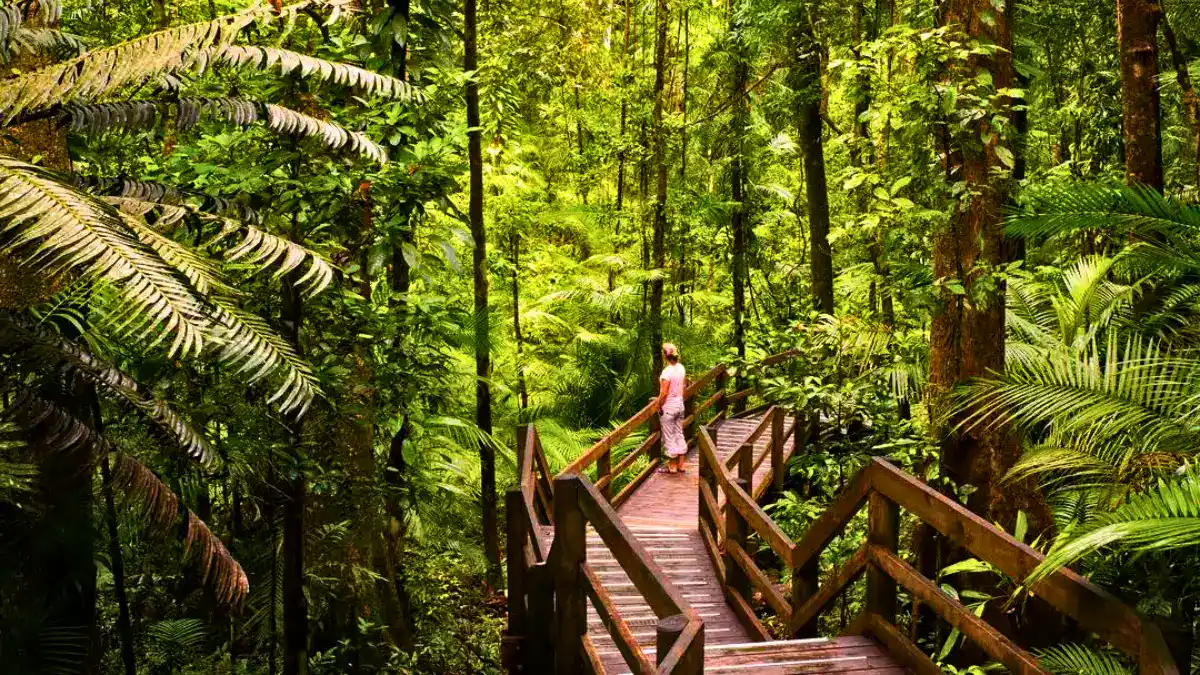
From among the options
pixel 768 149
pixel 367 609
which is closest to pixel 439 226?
pixel 367 609

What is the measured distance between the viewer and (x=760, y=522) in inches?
238

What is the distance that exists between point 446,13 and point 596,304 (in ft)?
30.3

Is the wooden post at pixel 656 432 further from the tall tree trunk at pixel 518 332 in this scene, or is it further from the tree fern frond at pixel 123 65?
the tree fern frond at pixel 123 65

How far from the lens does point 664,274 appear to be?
13.5m

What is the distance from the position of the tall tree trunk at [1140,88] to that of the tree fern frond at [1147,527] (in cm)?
398

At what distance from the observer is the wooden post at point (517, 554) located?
618 centimetres

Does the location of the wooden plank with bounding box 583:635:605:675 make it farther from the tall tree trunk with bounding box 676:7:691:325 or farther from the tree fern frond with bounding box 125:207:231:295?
the tall tree trunk with bounding box 676:7:691:325

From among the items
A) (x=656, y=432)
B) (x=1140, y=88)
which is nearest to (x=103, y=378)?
(x=1140, y=88)

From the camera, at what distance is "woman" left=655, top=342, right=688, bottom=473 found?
11.3 m

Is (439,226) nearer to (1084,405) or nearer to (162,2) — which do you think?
(1084,405)

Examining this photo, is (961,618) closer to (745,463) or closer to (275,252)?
(275,252)

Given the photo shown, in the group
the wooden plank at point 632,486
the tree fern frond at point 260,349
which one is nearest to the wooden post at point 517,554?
the tree fern frond at point 260,349

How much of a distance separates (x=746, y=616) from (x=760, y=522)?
3.43ft

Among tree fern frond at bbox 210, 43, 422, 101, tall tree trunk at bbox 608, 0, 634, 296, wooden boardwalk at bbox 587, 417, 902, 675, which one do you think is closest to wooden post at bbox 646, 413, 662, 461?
wooden boardwalk at bbox 587, 417, 902, 675
